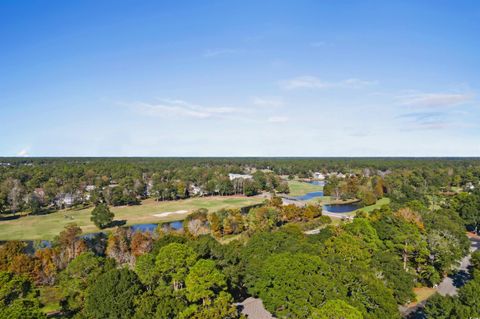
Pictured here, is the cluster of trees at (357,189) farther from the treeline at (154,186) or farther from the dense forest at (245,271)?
the dense forest at (245,271)

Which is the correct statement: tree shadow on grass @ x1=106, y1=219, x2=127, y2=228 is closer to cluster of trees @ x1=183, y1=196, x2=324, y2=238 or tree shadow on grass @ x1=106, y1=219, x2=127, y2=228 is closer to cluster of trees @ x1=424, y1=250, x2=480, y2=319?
cluster of trees @ x1=183, y1=196, x2=324, y2=238

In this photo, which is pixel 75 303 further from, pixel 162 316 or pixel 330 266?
pixel 330 266

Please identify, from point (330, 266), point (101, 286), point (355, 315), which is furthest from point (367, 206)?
point (101, 286)

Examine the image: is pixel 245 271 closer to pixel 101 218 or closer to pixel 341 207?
pixel 101 218

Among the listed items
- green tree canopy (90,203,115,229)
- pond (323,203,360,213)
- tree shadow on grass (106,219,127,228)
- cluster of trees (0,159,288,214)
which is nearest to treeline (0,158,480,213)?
cluster of trees (0,159,288,214)

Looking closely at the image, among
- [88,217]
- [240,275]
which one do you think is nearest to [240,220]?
[240,275]

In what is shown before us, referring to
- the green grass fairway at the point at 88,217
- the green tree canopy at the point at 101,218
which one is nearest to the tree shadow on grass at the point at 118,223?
the green grass fairway at the point at 88,217
